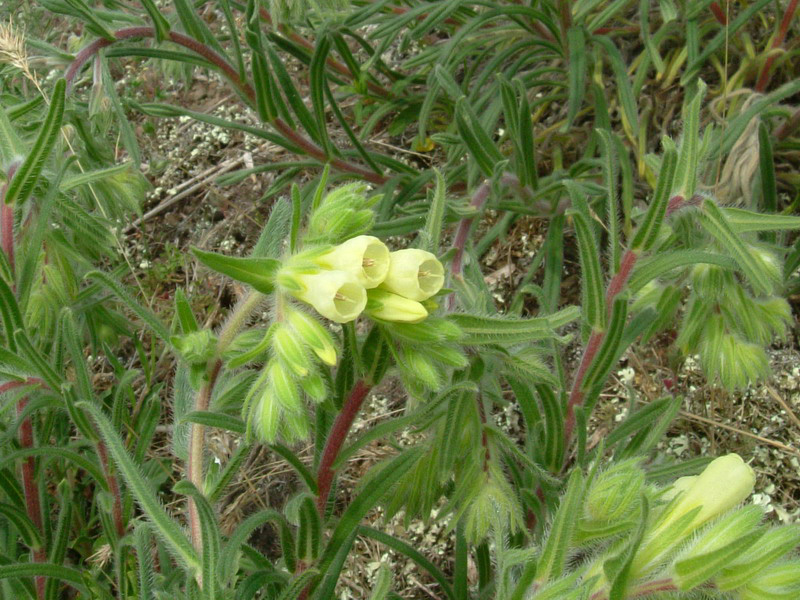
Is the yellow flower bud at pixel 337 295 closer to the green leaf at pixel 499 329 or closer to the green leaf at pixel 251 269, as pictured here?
the green leaf at pixel 251 269

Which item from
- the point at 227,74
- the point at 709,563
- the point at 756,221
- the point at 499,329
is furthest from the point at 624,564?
the point at 227,74

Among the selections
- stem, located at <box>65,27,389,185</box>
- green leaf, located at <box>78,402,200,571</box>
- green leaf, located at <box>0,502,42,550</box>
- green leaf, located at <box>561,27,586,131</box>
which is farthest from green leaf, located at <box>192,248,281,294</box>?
green leaf, located at <box>561,27,586,131</box>

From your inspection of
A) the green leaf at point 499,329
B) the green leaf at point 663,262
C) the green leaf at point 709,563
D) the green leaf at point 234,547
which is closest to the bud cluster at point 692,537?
the green leaf at point 709,563

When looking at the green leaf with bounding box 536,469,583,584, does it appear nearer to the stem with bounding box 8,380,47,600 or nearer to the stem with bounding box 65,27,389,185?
the stem with bounding box 8,380,47,600

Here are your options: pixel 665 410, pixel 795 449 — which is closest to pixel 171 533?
pixel 665 410

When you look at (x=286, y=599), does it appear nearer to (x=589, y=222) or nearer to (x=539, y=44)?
(x=589, y=222)

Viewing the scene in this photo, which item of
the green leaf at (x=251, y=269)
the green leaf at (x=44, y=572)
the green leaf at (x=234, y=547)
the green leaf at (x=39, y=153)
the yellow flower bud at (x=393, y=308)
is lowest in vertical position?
the green leaf at (x=44, y=572)

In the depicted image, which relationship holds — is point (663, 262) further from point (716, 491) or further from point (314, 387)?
point (314, 387)
